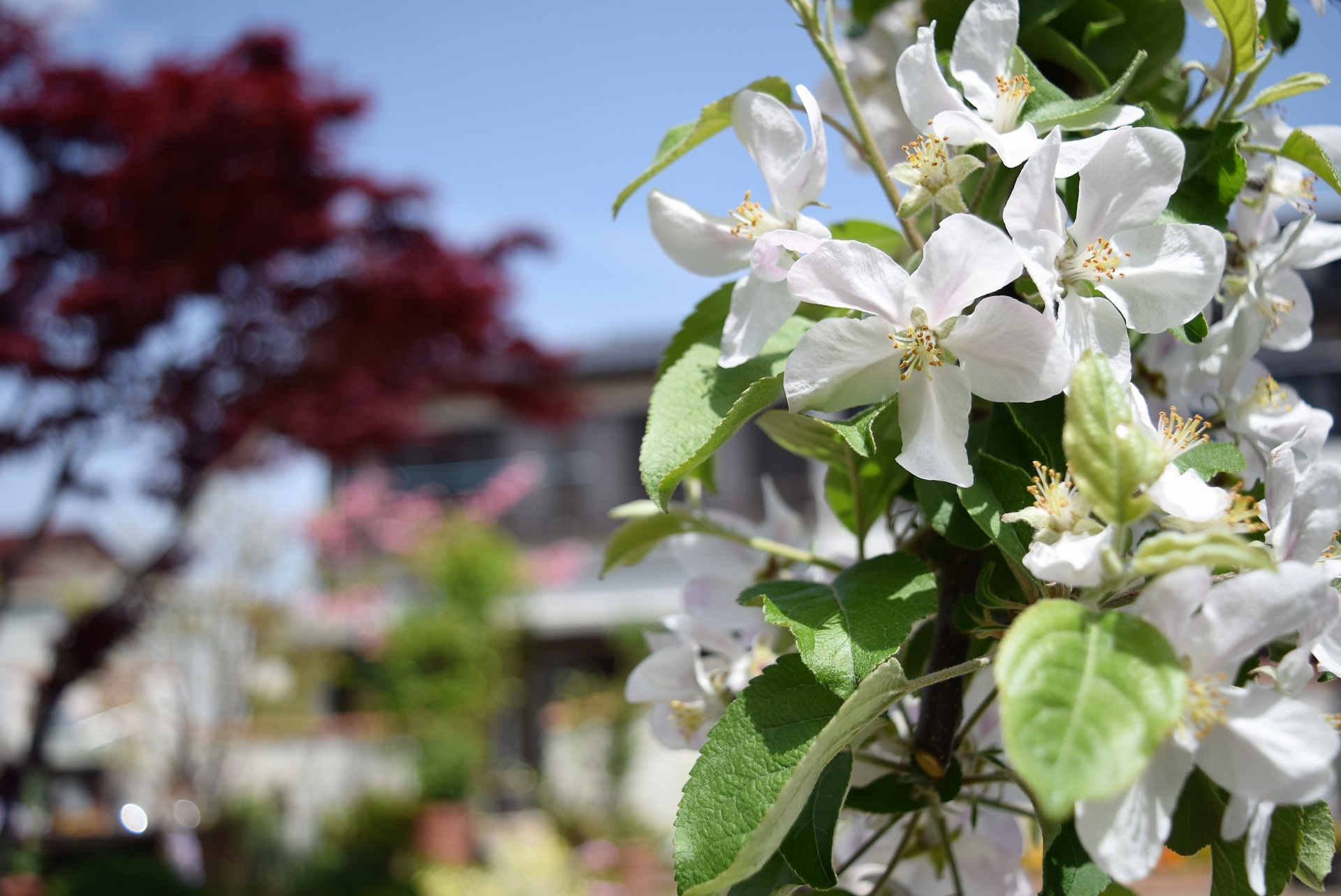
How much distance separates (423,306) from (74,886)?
2.98 m

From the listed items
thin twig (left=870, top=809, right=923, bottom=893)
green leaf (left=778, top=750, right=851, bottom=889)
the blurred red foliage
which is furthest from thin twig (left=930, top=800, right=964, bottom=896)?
the blurred red foliage

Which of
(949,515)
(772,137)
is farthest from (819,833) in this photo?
(772,137)

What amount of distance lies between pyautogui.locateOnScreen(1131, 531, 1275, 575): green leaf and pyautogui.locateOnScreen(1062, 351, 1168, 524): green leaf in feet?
0.05

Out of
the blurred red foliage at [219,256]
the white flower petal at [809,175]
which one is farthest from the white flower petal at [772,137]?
the blurred red foliage at [219,256]

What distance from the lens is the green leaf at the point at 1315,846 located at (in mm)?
511

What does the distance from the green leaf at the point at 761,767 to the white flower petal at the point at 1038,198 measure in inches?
8.4

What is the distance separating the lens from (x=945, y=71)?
0.64 meters

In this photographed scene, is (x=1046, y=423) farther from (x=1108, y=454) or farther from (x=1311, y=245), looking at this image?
(x=1311, y=245)

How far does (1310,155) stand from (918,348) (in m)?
0.29

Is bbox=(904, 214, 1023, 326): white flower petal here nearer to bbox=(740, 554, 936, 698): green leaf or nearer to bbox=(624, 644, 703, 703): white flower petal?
bbox=(740, 554, 936, 698): green leaf

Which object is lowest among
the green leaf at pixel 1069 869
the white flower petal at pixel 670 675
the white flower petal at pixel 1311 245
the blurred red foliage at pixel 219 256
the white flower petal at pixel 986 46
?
the green leaf at pixel 1069 869

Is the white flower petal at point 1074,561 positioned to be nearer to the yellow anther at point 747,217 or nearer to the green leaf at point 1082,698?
the green leaf at point 1082,698

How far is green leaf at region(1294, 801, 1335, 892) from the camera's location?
20.1 inches

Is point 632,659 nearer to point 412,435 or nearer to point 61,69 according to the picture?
point 412,435
